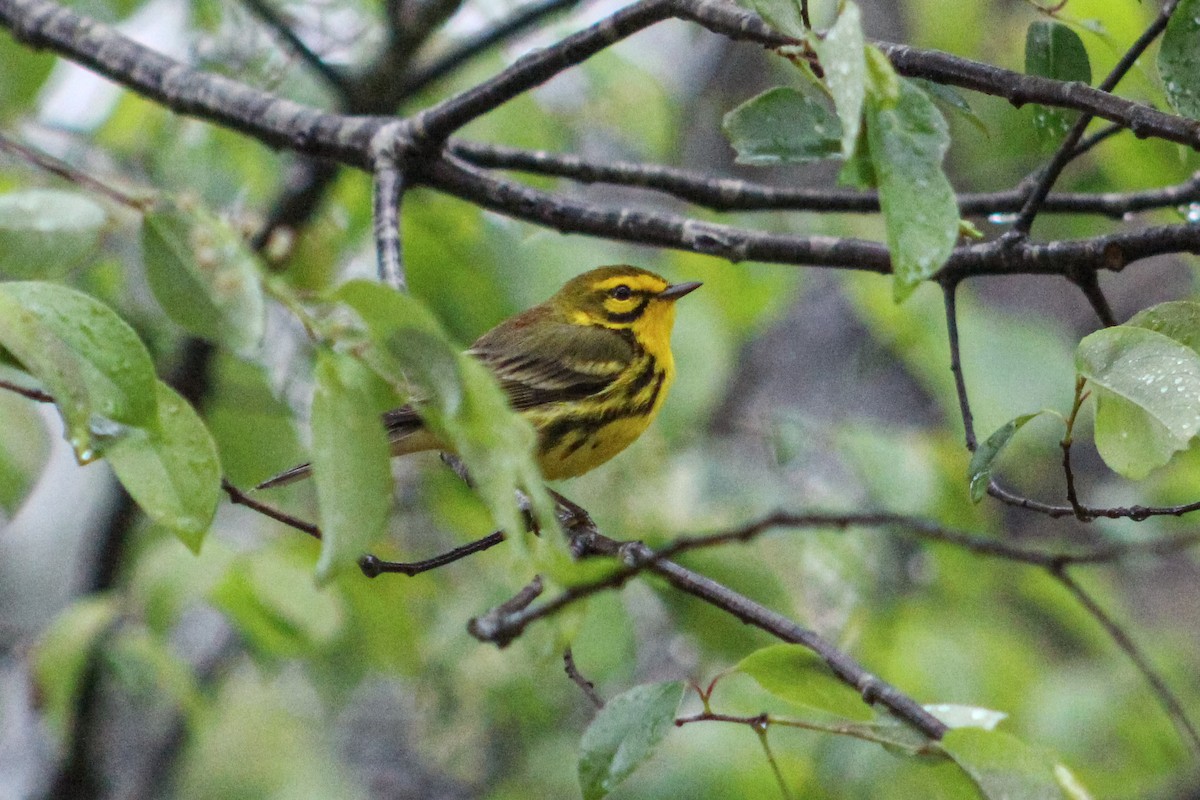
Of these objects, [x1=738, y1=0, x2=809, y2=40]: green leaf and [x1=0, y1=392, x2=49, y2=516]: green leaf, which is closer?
[x1=738, y1=0, x2=809, y2=40]: green leaf

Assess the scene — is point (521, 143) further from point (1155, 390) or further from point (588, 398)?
point (1155, 390)

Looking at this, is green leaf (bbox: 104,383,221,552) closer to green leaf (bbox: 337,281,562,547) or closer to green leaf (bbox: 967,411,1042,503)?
green leaf (bbox: 337,281,562,547)

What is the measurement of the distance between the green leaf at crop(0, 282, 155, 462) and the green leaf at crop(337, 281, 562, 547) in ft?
0.75

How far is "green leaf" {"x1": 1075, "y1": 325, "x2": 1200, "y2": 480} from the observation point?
1.07 m

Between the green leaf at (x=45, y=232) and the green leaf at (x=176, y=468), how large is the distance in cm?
20

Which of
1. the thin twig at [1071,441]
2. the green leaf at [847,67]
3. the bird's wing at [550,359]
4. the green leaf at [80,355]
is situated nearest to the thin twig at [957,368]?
the thin twig at [1071,441]

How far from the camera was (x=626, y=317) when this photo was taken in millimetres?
2885

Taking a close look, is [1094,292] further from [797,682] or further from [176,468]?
[176,468]

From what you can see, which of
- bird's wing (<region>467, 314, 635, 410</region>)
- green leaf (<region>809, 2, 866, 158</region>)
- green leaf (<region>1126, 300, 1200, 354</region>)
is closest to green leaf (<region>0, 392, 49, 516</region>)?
bird's wing (<region>467, 314, 635, 410</region>)

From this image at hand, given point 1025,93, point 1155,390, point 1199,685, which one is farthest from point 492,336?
point 1199,685

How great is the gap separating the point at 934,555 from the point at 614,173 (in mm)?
1777

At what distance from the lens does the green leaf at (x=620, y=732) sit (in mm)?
1162

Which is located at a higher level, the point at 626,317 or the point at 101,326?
the point at 101,326

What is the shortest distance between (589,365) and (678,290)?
0.32 m
